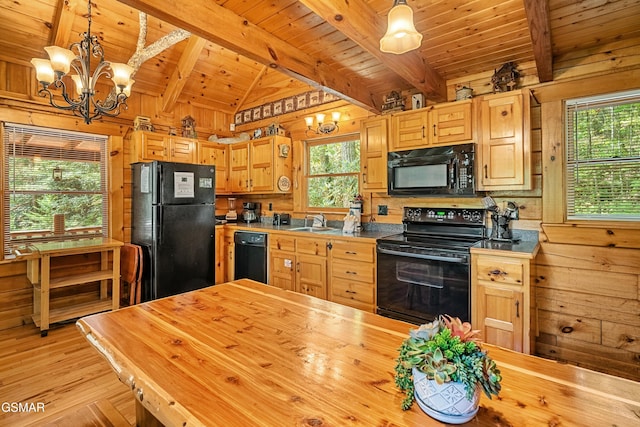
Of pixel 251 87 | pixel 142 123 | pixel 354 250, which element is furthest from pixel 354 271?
pixel 251 87

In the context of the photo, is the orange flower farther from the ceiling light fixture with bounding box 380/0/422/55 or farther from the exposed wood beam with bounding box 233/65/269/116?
the exposed wood beam with bounding box 233/65/269/116

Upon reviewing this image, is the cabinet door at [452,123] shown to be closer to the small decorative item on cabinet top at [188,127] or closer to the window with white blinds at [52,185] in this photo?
the small decorative item on cabinet top at [188,127]

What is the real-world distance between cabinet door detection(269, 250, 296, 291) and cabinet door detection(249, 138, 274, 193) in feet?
3.33

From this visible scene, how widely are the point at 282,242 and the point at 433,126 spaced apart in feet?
6.56

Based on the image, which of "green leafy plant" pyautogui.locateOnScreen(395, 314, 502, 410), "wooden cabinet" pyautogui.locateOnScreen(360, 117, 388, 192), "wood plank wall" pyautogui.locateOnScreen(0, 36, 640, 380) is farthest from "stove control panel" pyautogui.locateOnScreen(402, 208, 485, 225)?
"green leafy plant" pyautogui.locateOnScreen(395, 314, 502, 410)

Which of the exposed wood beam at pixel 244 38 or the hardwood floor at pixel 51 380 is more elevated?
the exposed wood beam at pixel 244 38

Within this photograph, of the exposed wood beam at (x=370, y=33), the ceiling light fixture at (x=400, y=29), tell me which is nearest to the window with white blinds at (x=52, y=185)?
the exposed wood beam at (x=370, y=33)

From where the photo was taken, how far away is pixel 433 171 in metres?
2.84

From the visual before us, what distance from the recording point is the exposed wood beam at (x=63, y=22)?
2871mm

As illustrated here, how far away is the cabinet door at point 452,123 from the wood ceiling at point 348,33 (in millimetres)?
288

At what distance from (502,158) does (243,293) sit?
2.25m

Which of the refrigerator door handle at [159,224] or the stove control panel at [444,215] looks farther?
the refrigerator door handle at [159,224]

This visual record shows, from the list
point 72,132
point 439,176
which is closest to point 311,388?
point 439,176

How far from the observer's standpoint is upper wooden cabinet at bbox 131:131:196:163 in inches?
151
